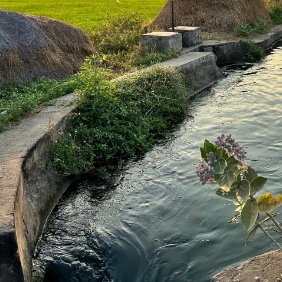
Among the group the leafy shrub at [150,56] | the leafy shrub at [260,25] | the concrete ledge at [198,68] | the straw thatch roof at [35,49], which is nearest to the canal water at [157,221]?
the concrete ledge at [198,68]

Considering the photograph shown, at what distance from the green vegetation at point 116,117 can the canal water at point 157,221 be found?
26 cm

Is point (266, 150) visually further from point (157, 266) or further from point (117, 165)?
point (157, 266)

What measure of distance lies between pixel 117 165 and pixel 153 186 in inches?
33.9

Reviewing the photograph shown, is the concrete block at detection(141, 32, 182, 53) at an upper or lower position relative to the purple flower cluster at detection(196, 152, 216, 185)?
lower

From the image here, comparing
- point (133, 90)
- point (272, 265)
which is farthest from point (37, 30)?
point (272, 265)

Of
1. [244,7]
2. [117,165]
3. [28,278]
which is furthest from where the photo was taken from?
[244,7]

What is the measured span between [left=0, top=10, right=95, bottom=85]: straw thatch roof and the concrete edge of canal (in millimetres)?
1746

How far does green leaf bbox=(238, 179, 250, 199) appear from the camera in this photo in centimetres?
282

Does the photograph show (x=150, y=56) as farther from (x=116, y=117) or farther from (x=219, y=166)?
(x=219, y=166)

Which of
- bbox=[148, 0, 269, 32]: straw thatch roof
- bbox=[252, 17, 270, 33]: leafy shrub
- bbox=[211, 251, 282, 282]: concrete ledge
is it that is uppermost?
bbox=[148, 0, 269, 32]: straw thatch roof

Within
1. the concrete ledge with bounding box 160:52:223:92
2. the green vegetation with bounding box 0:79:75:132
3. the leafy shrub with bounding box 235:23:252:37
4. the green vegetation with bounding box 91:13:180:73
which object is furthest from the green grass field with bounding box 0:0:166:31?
the green vegetation with bounding box 0:79:75:132

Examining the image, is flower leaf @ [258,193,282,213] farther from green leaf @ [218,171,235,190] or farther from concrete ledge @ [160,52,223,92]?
concrete ledge @ [160,52,223,92]

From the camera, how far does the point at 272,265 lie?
11.7ft

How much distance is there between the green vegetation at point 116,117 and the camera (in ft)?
22.0
